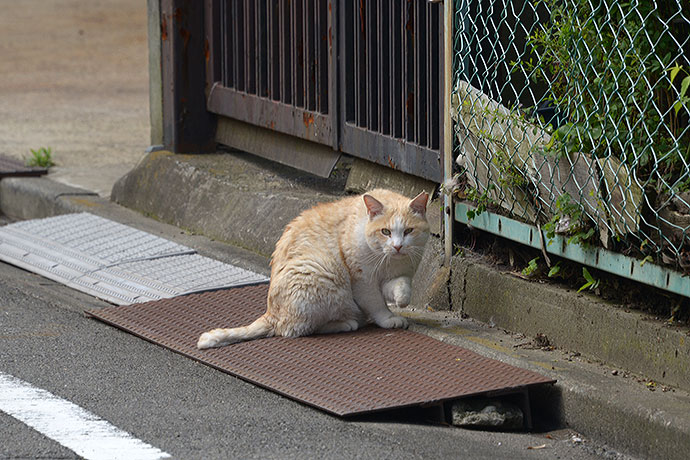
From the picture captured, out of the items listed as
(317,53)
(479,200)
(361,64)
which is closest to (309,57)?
(317,53)

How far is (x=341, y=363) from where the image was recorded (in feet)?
16.3

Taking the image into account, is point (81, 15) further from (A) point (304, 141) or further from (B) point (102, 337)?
(B) point (102, 337)

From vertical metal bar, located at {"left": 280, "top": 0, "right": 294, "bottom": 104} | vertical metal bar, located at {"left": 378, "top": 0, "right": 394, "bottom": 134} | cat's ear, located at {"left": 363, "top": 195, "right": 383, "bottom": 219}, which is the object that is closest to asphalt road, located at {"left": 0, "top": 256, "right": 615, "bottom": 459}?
cat's ear, located at {"left": 363, "top": 195, "right": 383, "bottom": 219}

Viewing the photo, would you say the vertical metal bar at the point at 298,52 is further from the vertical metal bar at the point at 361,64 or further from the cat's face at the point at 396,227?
the cat's face at the point at 396,227

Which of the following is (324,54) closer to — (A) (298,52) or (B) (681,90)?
(A) (298,52)

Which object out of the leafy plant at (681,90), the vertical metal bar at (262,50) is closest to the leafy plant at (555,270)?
the leafy plant at (681,90)

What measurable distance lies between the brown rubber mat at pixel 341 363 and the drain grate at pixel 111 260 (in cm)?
44

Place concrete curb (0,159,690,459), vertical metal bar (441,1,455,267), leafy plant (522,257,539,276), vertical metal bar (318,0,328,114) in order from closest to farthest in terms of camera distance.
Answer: concrete curb (0,159,690,459) < leafy plant (522,257,539,276) < vertical metal bar (441,1,455,267) < vertical metal bar (318,0,328,114)

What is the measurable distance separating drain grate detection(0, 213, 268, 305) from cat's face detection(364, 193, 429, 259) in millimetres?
1194

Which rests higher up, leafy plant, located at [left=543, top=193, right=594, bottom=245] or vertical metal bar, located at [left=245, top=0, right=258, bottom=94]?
vertical metal bar, located at [left=245, top=0, right=258, bottom=94]

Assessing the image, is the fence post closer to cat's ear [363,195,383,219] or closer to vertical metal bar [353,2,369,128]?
vertical metal bar [353,2,369,128]

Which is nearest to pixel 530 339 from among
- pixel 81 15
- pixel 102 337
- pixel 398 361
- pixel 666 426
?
pixel 398 361

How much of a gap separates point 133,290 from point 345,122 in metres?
1.65

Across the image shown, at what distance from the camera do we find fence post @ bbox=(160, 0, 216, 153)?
8.08 meters
